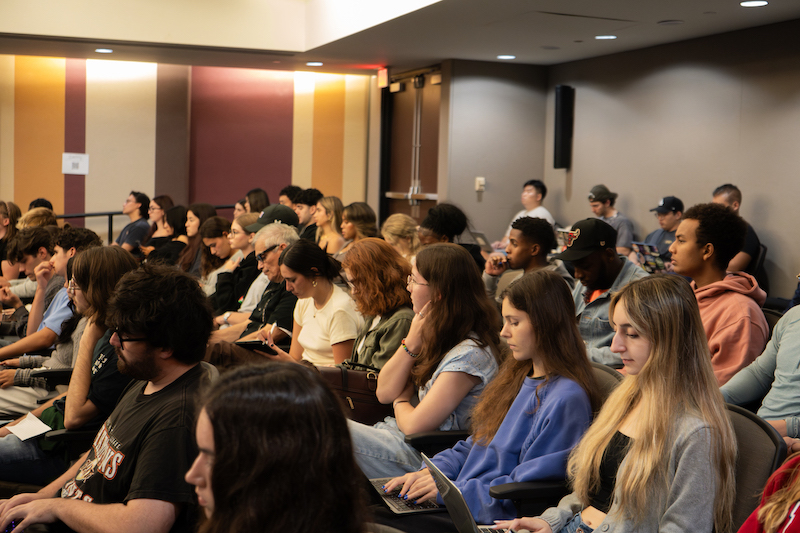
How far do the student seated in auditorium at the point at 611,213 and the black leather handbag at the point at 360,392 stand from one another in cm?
453

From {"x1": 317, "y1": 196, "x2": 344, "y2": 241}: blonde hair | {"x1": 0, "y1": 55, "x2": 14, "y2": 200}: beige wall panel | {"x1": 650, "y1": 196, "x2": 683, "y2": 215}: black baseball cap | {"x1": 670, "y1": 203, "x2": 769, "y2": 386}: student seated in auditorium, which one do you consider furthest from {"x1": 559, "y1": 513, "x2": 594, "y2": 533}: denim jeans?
{"x1": 0, "y1": 55, "x2": 14, "y2": 200}: beige wall panel

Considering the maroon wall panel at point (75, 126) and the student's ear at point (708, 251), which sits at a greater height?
the maroon wall panel at point (75, 126)

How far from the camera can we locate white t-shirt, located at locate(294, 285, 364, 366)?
3.16 m

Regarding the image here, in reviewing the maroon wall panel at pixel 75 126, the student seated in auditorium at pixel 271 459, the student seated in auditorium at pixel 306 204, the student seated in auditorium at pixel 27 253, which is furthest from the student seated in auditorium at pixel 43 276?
the maroon wall panel at pixel 75 126

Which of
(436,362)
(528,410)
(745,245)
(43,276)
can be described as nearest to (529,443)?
(528,410)

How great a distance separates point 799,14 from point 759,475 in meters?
4.71

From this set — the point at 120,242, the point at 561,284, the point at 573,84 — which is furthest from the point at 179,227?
the point at 561,284

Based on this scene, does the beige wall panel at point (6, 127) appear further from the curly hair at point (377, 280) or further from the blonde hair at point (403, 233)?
the curly hair at point (377, 280)

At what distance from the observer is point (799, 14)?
510cm

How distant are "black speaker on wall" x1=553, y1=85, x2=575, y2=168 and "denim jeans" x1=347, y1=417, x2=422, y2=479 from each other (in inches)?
226

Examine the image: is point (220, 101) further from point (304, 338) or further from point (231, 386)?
point (231, 386)

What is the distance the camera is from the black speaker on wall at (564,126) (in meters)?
7.45

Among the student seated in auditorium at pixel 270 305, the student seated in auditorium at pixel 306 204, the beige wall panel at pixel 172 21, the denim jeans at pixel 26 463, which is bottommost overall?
the denim jeans at pixel 26 463

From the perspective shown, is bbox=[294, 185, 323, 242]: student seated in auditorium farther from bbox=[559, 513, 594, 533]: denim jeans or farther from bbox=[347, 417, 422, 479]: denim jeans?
bbox=[559, 513, 594, 533]: denim jeans
